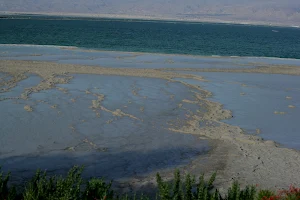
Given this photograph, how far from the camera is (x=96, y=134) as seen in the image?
35.7 ft

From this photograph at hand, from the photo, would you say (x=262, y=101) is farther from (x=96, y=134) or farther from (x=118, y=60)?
(x=118, y=60)

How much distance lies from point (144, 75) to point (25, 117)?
948 cm

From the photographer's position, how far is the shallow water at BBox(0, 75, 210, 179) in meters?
8.85

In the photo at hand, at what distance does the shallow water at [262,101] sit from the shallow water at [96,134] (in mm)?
1735

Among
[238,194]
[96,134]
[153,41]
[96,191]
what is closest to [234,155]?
[96,134]

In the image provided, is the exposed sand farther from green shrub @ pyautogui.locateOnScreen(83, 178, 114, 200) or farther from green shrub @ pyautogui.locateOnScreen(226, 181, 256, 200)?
green shrub @ pyautogui.locateOnScreen(83, 178, 114, 200)

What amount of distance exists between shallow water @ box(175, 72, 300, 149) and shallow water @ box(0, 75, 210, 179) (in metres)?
1.73

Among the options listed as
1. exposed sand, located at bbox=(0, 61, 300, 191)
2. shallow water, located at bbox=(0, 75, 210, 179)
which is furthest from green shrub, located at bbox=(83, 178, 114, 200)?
shallow water, located at bbox=(0, 75, 210, 179)

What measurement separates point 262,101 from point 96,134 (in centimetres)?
776

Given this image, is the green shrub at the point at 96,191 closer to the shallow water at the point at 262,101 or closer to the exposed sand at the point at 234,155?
the exposed sand at the point at 234,155

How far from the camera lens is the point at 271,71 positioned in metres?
26.3

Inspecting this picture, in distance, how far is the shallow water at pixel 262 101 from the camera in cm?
1221

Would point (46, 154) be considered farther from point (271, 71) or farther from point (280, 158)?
point (271, 71)

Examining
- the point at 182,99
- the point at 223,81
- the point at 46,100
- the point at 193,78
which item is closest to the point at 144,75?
the point at 193,78
